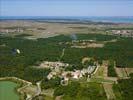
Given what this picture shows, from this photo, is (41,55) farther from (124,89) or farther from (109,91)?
(124,89)

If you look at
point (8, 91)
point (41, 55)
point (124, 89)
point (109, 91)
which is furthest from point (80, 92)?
point (41, 55)

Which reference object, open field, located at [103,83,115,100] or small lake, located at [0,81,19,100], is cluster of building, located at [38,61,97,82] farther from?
small lake, located at [0,81,19,100]

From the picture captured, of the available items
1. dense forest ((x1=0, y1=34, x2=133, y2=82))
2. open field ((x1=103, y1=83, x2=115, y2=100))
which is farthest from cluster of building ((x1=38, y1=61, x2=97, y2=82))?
open field ((x1=103, y1=83, x2=115, y2=100))

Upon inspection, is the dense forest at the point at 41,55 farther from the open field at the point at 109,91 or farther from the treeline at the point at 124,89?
the treeline at the point at 124,89

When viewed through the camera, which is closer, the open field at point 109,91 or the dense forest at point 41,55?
the open field at point 109,91

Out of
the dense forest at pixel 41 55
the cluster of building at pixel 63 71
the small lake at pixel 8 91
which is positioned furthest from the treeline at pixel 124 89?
the small lake at pixel 8 91

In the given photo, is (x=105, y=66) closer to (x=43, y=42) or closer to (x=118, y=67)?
(x=118, y=67)

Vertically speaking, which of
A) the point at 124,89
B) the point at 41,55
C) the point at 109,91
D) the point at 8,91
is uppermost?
the point at 124,89
